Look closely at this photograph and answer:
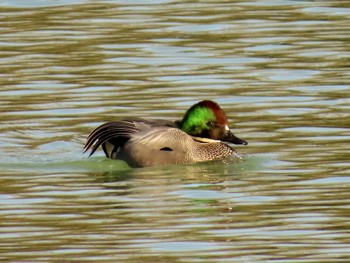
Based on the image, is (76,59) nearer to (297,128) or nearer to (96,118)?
(96,118)

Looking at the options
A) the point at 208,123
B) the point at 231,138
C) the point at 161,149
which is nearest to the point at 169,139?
the point at 161,149

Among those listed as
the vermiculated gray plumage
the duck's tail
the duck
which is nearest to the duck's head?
the duck

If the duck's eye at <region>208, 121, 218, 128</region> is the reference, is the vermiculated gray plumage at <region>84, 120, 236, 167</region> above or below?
below

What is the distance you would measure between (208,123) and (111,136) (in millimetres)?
916

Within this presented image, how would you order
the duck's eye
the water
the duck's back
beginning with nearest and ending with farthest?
the water, the duck's back, the duck's eye

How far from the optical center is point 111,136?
14.0m

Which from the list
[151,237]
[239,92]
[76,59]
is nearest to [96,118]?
[239,92]

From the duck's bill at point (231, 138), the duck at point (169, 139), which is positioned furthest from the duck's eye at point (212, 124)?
the duck's bill at point (231, 138)

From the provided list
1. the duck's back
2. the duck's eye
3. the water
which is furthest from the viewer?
the duck's eye

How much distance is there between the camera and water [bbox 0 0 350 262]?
10500 mm

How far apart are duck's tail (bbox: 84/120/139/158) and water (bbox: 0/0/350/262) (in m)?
0.17

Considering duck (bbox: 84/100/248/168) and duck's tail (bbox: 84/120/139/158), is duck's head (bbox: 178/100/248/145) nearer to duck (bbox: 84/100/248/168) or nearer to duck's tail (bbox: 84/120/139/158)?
duck (bbox: 84/100/248/168)

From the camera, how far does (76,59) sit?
1864cm

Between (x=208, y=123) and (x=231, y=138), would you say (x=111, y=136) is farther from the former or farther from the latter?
(x=231, y=138)
